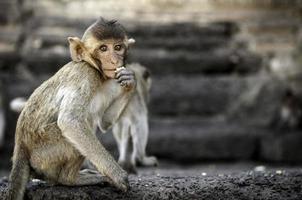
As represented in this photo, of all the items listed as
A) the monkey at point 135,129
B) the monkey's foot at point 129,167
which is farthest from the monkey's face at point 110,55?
the monkey at point 135,129

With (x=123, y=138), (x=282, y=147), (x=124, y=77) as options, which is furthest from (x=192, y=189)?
(x=282, y=147)

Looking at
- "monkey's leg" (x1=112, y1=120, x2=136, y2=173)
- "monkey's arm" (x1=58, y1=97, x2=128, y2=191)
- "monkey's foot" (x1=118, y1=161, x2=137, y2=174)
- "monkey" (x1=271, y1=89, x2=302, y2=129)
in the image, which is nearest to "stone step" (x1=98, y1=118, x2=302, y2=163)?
"monkey" (x1=271, y1=89, x2=302, y2=129)

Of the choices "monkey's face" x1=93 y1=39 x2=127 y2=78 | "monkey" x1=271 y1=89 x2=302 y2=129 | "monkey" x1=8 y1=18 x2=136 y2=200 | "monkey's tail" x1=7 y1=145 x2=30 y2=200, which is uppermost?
"monkey" x1=271 y1=89 x2=302 y2=129

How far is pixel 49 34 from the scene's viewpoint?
1054 centimetres

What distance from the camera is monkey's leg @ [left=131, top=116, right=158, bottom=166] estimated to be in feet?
23.6

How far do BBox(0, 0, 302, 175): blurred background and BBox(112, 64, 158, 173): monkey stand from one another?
1.45 metres

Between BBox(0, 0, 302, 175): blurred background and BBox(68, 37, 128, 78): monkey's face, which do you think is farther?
BBox(0, 0, 302, 175): blurred background

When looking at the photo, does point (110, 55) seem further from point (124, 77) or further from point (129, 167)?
point (129, 167)

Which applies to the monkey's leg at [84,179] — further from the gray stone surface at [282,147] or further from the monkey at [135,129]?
the gray stone surface at [282,147]

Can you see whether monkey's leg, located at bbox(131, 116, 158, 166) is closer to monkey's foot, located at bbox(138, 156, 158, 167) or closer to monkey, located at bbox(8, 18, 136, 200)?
monkey's foot, located at bbox(138, 156, 158, 167)

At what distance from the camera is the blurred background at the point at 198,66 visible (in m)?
9.13

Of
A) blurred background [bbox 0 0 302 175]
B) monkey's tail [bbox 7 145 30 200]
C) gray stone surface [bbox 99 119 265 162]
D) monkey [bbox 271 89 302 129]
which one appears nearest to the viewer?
monkey's tail [bbox 7 145 30 200]

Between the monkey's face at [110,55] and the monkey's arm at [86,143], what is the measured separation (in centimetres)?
31

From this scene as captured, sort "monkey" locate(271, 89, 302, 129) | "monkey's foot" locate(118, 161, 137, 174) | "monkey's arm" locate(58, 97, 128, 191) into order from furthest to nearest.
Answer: "monkey" locate(271, 89, 302, 129)
"monkey's foot" locate(118, 161, 137, 174)
"monkey's arm" locate(58, 97, 128, 191)
